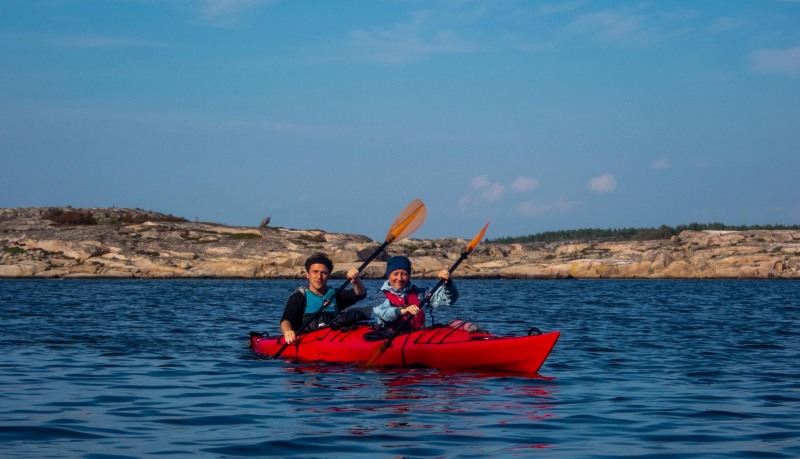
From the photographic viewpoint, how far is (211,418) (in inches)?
287

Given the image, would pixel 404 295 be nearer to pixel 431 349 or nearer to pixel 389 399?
pixel 431 349

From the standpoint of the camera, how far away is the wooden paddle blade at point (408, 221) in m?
14.7

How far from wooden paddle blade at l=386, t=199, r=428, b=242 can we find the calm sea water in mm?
3020

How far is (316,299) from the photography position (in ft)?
41.5

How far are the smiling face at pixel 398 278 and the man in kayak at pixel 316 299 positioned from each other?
107 cm

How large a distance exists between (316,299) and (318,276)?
1.45 ft

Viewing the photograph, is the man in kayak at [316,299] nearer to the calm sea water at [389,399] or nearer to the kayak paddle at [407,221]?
the calm sea water at [389,399]

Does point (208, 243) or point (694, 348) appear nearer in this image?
point (694, 348)

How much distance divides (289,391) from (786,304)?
19784 millimetres

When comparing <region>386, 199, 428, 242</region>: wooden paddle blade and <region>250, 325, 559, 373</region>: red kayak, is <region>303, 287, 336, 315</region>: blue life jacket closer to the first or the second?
<region>250, 325, 559, 373</region>: red kayak

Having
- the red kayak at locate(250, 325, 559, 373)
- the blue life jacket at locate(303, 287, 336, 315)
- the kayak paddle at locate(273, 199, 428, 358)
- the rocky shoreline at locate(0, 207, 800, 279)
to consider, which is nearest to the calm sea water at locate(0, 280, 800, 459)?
the red kayak at locate(250, 325, 559, 373)

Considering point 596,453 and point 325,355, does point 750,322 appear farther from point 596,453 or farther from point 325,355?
point 596,453

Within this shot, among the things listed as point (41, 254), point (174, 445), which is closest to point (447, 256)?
point (41, 254)

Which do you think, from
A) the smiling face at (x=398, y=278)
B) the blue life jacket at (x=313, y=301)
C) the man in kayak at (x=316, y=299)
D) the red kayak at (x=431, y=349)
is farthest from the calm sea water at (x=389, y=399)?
the smiling face at (x=398, y=278)
